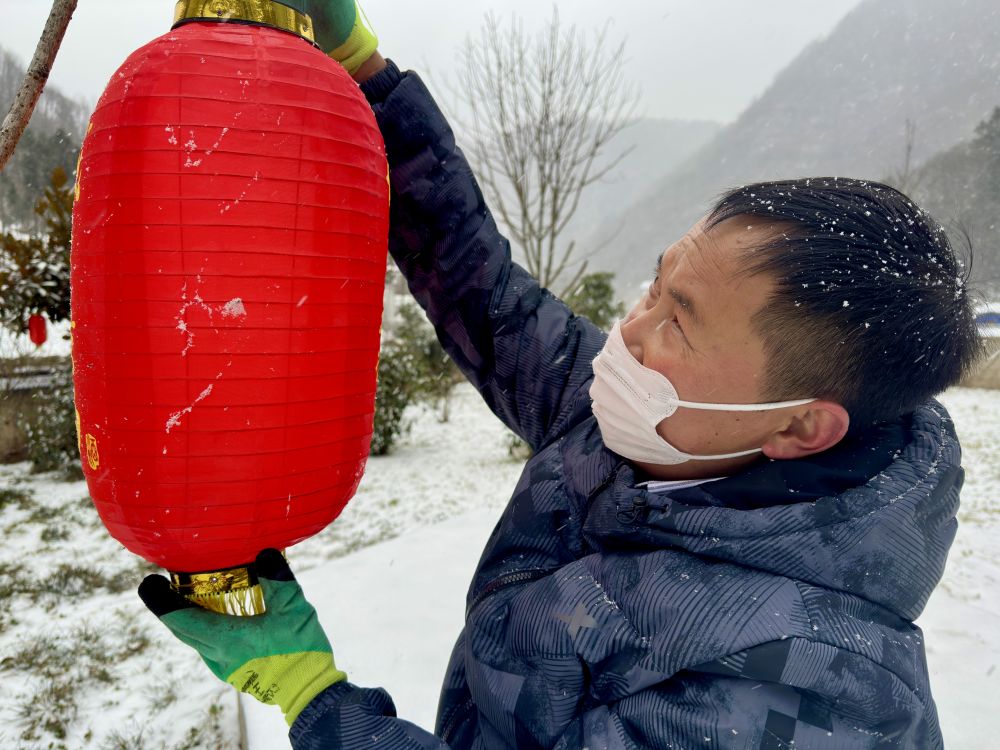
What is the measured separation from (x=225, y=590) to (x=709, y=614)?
2.55ft

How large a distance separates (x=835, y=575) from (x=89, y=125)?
51.8 inches

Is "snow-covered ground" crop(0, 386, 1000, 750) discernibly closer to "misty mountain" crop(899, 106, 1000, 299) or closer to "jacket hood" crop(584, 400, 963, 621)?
"jacket hood" crop(584, 400, 963, 621)

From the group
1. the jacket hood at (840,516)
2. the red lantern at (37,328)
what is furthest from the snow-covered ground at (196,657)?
the jacket hood at (840,516)

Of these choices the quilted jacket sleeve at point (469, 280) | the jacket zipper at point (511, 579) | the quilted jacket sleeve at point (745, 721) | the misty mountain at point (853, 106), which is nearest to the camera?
the quilted jacket sleeve at point (745, 721)

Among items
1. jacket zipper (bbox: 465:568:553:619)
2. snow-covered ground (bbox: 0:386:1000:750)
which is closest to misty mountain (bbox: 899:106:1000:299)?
snow-covered ground (bbox: 0:386:1000:750)

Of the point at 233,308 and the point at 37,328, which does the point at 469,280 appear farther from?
the point at 37,328

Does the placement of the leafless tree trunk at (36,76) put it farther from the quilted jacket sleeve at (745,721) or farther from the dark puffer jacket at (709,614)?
the quilted jacket sleeve at (745,721)

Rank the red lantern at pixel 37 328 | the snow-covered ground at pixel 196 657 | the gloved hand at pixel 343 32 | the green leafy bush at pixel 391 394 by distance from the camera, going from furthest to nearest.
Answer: the green leafy bush at pixel 391 394, the red lantern at pixel 37 328, the snow-covered ground at pixel 196 657, the gloved hand at pixel 343 32

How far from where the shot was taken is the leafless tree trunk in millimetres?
1008

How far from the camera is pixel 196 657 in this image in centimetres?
317

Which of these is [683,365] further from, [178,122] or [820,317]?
[178,122]

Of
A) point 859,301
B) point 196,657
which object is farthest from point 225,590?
point 196,657

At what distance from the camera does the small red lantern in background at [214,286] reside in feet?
2.78

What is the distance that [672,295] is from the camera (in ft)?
3.26
